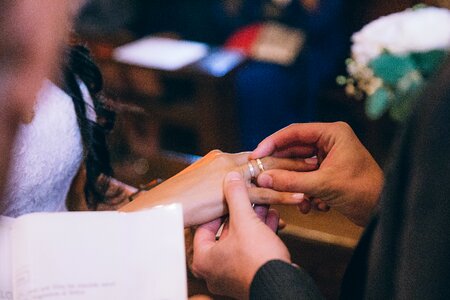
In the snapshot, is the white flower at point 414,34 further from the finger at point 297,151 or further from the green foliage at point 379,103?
the finger at point 297,151

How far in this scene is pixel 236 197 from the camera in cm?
96

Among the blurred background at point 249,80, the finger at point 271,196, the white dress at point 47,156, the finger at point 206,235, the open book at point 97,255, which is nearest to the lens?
the open book at point 97,255

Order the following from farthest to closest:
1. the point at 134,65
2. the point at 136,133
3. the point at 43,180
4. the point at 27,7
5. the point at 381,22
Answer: the point at 136,133 < the point at 134,65 < the point at 43,180 < the point at 381,22 < the point at 27,7

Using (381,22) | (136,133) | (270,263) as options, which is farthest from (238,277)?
(136,133)

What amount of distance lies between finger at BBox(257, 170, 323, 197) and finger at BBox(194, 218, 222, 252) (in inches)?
5.2

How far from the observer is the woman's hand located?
1086mm

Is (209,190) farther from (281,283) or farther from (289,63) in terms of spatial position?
(289,63)

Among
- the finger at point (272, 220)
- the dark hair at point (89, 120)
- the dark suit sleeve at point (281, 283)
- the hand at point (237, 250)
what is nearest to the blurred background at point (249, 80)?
the dark hair at point (89, 120)

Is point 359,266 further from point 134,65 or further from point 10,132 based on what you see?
point 134,65

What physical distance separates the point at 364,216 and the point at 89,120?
2.51 feet

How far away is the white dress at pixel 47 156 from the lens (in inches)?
49.5

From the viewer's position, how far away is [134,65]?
3.01 metres

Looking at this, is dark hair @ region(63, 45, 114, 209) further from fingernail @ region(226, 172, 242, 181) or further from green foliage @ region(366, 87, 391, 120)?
green foliage @ region(366, 87, 391, 120)

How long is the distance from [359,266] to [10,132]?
45 centimetres
